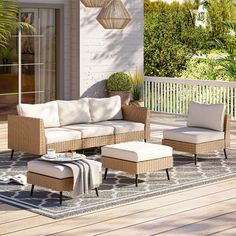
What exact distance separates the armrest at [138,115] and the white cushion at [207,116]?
2.40 feet

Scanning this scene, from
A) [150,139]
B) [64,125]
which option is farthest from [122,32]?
[64,125]

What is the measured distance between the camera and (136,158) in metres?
8.59

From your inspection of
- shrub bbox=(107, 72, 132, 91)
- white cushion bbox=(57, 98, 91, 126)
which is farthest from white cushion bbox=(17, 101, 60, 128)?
shrub bbox=(107, 72, 132, 91)

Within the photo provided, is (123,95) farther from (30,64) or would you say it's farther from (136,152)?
(136,152)

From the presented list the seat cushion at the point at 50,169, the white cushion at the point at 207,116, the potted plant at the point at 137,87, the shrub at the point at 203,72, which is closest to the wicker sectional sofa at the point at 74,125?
the white cushion at the point at 207,116

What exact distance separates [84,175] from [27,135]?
2406 mm

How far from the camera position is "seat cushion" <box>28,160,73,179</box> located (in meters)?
7.77

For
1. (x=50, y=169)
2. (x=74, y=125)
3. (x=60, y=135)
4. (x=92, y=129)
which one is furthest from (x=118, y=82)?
(x=50, y=169)

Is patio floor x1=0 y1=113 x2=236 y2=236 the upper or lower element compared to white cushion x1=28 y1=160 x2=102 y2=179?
lower

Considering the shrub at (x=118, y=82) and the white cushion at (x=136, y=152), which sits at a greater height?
the shrub at (x=118, y=82)

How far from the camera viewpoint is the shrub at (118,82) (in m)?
→ 15.0

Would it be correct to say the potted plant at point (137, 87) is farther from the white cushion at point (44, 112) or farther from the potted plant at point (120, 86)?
the white cushion at point (44, 112)

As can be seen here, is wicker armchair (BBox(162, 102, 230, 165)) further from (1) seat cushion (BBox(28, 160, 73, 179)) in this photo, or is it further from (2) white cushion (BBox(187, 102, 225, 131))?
(1) seat cushion (BBox(28, 160, 73, 179))

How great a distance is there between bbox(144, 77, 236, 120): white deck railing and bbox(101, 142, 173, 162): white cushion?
223 inches
